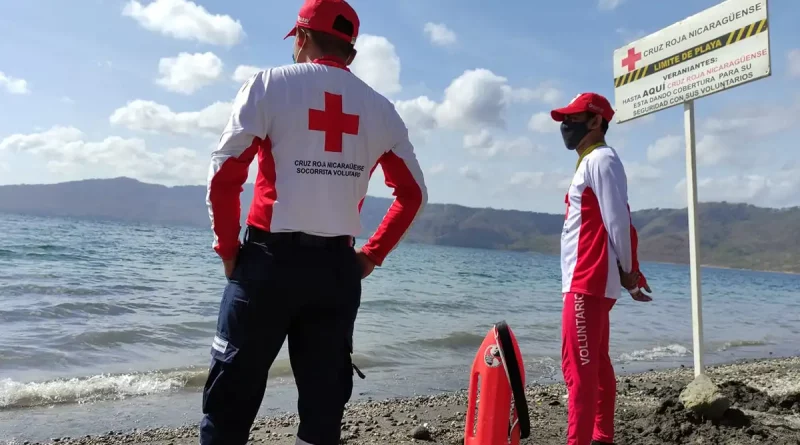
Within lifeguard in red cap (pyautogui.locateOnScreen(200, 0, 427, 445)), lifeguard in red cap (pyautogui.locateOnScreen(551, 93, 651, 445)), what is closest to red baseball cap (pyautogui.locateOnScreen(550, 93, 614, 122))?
lifeguard in red cap (pyautogui.locateOnScreen(551, 93, 651, 445))

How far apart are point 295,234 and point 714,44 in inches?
170

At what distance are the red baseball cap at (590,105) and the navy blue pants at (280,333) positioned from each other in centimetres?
198

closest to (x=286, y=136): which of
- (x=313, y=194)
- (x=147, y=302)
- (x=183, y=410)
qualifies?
(x=313, y=194)

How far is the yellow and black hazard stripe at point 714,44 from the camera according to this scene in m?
4.50

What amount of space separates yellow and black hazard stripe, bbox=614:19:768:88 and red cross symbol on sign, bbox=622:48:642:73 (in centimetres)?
5

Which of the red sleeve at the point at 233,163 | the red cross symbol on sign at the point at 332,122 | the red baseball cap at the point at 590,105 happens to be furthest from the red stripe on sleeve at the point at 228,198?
the red baseball cap at the point at 590,105

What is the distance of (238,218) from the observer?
2.03 metres

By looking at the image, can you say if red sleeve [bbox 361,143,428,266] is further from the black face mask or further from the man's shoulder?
the black face mask

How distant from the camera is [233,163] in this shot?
1951mm

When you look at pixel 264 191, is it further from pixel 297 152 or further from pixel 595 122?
pixel 595 122

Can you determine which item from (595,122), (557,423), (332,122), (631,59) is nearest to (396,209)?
(332,122)

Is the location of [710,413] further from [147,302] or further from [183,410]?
[147,302]

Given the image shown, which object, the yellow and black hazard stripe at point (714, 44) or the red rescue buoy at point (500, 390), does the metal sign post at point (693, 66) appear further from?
the red rescue buoy at point (500, 390)

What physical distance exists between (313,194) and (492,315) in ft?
44.1
